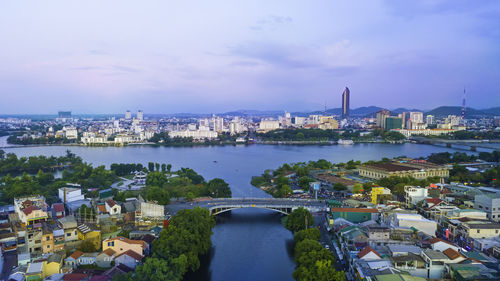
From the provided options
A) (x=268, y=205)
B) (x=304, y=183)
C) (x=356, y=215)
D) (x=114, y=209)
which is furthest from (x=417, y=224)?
(x=114, y=209)

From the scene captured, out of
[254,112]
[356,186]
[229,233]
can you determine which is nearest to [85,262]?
[229,233]

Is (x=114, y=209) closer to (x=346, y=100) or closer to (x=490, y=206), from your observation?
(x=490, y=206)

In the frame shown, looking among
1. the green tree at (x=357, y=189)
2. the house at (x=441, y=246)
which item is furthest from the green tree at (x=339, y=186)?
the house at (x=441, y=246)

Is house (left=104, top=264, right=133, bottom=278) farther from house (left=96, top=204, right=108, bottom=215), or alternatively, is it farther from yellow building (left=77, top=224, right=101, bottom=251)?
house (left=96, top=204, right=108, bottom=215)

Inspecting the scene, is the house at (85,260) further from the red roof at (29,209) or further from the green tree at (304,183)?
the green tree at (304,183)

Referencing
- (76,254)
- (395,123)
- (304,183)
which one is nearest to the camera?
(76,254)

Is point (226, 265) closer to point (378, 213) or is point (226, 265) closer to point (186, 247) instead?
point (186, 247)
